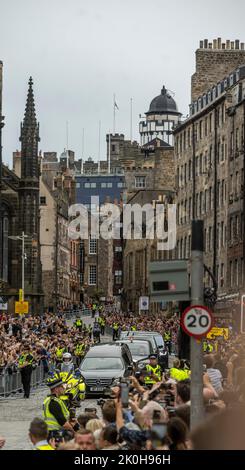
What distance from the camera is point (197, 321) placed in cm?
1411

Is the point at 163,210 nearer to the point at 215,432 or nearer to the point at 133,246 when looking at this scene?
the point at 133,246

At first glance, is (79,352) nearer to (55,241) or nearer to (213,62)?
(213,62)

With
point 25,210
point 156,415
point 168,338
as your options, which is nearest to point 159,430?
point 156,415

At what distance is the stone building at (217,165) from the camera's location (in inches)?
3145

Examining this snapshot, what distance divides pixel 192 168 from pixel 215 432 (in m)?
88.8

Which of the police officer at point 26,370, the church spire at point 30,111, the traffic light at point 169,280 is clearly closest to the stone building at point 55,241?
the church spire at point 30,111

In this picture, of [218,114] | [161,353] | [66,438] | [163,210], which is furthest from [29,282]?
[66,438]

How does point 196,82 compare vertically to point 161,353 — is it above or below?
above

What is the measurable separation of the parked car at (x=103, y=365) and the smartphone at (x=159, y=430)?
25958mm

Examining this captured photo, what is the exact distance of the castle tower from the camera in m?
110

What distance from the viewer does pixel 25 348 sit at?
4278 cm

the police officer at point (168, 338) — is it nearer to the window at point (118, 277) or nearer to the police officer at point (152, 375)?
the police officer at point (152, 375)

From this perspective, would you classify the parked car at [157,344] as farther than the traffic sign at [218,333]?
No

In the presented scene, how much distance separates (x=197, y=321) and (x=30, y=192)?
326 ft
